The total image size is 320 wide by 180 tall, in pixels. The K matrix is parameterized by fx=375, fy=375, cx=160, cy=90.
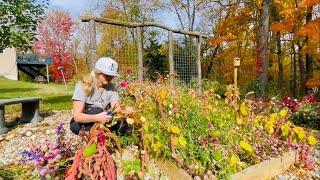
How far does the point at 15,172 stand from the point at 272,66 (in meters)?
17.7

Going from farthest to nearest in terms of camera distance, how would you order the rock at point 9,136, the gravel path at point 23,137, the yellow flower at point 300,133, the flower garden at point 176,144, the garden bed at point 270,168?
the rock at point 9,136
the gravel path at point 23,137
the yellow flower at point 300,133
the garden bed at point 270,168
the flower garden at point 176,144

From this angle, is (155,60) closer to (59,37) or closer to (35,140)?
(35,140)

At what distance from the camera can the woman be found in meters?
3.28

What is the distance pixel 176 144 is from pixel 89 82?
0.96 metres

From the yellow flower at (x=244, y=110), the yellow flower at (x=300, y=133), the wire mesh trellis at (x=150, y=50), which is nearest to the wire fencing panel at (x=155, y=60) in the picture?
the wire mesh trellis at (x=150, y=50)

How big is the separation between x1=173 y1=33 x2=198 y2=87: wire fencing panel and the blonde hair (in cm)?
542

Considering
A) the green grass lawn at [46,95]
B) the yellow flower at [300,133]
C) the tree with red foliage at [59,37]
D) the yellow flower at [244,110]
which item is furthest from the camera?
the tree with red foliage at [59,37]

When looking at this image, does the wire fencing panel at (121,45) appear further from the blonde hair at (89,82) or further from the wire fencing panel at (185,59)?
the blonde hair at (89,82)

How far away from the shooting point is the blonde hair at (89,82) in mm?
3303

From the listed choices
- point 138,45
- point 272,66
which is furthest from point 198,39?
point 272,66

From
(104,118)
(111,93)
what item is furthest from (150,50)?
(104,118)

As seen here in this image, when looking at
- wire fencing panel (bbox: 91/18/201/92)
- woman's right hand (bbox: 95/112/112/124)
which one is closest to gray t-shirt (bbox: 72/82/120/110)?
woman's right hand (bbox: 95/112/112/124)

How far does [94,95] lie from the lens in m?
3.48

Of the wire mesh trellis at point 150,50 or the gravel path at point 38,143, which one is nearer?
the gravel path at point 38,143
